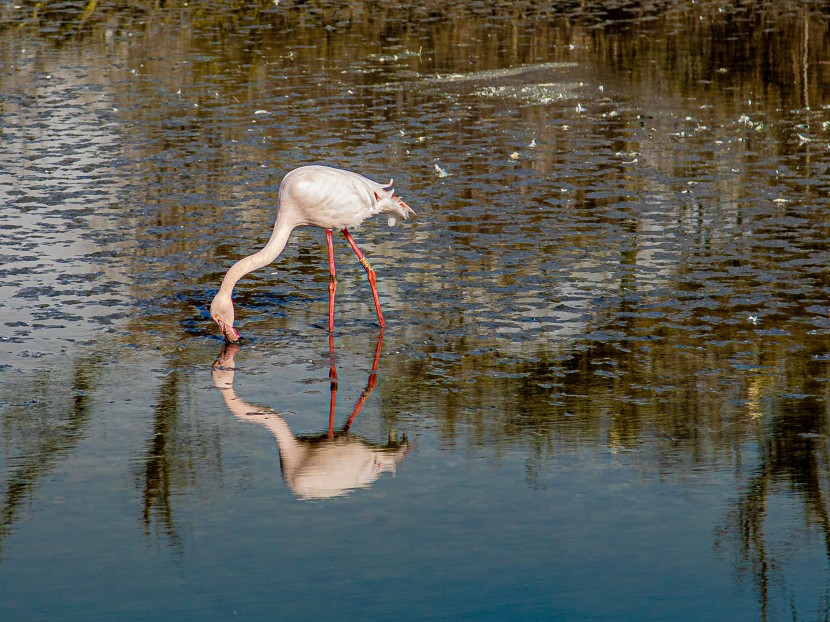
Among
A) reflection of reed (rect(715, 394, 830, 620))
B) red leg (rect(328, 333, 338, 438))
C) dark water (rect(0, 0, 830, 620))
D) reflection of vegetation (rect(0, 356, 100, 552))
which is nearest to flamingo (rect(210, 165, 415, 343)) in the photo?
red leg (rect(328, 333, 338, 438))

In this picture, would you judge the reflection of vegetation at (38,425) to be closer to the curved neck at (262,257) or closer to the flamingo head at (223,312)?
the flamingo head at (223,312)

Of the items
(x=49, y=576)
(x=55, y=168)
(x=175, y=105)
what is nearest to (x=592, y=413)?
(x=49, y=576)

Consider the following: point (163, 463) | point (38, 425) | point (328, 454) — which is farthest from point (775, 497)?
point (38, 425)

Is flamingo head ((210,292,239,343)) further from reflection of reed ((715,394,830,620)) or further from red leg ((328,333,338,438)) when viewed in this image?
reflection of reed ((715,394,830,620))

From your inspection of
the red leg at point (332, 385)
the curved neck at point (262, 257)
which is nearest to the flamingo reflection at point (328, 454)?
the red leg at point (332, 385)

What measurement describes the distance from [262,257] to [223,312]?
646mm

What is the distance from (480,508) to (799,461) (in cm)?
200

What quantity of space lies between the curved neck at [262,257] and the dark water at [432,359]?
51 centimetres

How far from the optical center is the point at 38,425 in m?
8.43

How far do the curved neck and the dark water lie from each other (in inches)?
19.9

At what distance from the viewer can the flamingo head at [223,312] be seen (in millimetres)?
9859

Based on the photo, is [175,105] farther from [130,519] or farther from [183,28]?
[130,519]

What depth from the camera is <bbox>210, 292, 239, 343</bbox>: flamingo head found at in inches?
388

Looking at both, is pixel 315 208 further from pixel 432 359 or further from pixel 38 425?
pixel 38 425
